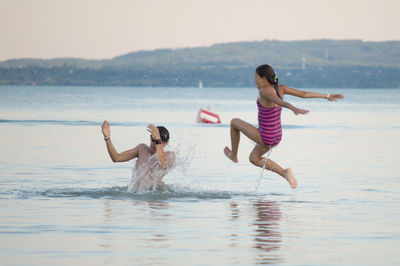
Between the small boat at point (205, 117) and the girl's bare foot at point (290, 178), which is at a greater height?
the small boat at point (205, 117)

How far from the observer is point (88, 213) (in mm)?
11492

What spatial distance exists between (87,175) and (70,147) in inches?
293

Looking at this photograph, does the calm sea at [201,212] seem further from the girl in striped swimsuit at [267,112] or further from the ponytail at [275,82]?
the ponytail at [275,82]

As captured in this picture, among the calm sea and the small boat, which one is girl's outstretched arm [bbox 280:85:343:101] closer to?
the calm sea

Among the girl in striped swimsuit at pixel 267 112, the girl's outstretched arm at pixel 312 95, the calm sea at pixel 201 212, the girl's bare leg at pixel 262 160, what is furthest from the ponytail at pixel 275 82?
the calm sea at pixel 201 212

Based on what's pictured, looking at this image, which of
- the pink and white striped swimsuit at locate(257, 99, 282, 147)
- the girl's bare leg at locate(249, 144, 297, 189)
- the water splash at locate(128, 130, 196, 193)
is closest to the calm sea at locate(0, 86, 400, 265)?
the water splash at locate(128, 130, 196, 193)

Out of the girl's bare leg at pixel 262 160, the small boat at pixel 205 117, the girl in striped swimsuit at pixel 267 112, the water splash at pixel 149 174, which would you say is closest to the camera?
the girl in striped swimsuit at pixel 267 112

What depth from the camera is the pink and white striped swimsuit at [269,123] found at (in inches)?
488

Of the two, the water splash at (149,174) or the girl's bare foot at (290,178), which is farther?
the girl's bare foot at (290,178)

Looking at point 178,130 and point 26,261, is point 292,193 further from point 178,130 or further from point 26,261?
point 178,130

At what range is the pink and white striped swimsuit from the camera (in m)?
12.4

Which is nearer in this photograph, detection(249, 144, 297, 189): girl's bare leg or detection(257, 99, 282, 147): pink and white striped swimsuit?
detection(257, 99, 282, 147): pink and white striped swimsuit

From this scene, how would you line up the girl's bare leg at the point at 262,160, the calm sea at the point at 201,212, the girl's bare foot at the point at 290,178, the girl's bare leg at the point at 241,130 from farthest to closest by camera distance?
1. the girl's bare foot at the point at 290,178
2. the girl's bare leg at the point at 262,160
3. the girl's bare leg at the point at 241,130
4. the calm sea at the point at 201,212

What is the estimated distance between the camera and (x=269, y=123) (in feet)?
40.9
